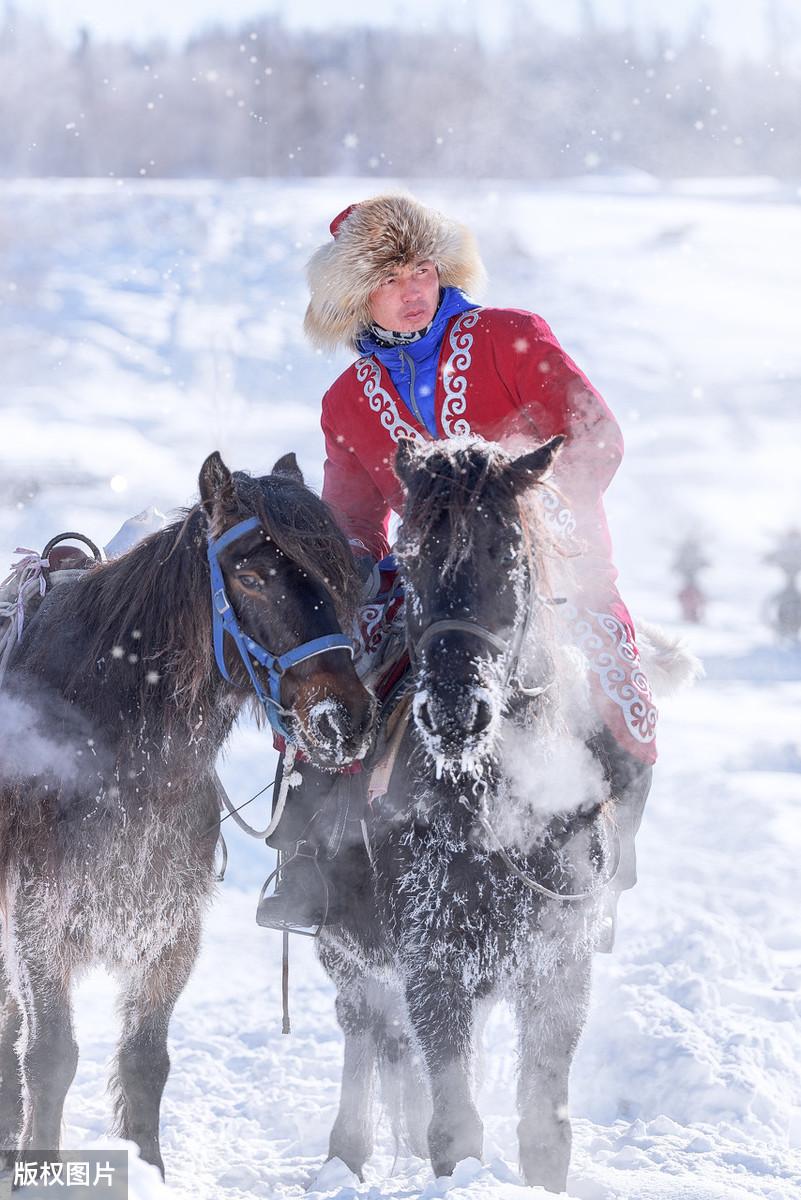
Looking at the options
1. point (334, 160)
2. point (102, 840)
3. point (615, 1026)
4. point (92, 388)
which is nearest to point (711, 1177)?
point (615, 1026)

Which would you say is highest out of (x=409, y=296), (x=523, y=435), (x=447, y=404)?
(x=409, y=296)

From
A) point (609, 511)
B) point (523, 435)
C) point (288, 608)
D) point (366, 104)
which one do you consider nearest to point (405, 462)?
point (288, 608)

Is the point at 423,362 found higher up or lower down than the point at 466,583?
higher up

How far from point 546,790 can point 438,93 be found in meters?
36.1

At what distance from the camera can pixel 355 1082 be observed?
455cm

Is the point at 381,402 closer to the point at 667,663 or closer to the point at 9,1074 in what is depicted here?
the point at 667,663

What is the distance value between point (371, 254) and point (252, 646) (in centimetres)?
172

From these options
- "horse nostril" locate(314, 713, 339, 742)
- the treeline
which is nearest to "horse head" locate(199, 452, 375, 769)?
"horse nostril" locate(314, 713, 339, 742)

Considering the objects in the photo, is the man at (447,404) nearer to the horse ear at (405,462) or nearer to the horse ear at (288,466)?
the horse ear at (288,466)

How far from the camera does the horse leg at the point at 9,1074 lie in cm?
404

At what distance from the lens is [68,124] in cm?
3338

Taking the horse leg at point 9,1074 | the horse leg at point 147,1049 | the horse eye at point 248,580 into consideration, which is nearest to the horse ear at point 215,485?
the horse eye at point 248,580

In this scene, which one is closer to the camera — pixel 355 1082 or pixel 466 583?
pixel 466 583

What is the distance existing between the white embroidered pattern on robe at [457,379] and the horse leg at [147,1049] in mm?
2083
